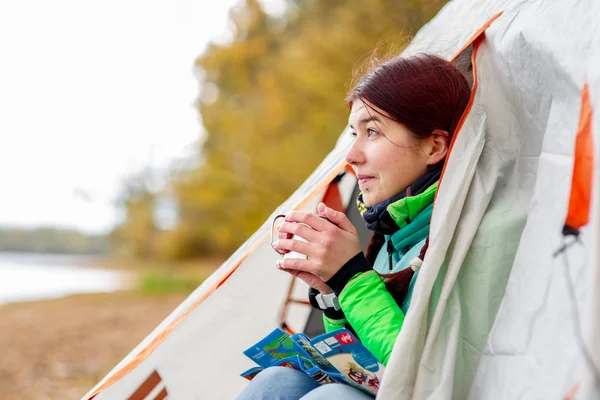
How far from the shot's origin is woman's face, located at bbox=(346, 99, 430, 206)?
3.93 ft

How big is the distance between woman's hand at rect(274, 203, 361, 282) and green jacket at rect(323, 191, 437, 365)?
0.16ft

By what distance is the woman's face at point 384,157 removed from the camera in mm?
1197

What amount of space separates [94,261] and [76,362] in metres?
7.06

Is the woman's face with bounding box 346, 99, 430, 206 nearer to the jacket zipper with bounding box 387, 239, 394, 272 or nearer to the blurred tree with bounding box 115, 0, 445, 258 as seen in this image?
the jacket zipper with bounding box 387, 239, 394, 272

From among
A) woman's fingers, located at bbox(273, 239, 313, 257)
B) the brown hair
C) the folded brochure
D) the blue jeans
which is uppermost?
the brown hair

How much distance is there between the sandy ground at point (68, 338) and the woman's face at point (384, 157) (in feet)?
8.23

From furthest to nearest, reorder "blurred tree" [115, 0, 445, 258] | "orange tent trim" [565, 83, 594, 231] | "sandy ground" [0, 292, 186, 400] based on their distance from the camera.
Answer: "blurred tree" [115, 0, 445, 258] → "sandy ground" [0, 292, 186, 400] → "orange tent trim" [565, 83, 594, 231]

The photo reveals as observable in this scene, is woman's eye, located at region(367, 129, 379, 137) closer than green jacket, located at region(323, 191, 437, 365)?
No

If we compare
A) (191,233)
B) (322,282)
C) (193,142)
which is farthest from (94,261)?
(322,282)

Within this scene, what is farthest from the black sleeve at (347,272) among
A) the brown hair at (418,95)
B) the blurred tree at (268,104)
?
the blurred tree at (268,104)

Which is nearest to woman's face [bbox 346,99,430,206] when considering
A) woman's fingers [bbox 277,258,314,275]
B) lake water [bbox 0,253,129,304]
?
woman's fingers [bbox 277,258,314,275]

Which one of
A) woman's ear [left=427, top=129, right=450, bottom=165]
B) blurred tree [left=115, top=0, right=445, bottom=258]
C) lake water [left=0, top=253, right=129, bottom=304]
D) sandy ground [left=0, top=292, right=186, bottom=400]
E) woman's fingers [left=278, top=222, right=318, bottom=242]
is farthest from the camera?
lake water [left=0, top=253, right=129, bottom=304]

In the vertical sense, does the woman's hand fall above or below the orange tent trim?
below

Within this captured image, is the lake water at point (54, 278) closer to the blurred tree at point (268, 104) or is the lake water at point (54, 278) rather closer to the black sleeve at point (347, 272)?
the blurred tree at point (268, 104)
